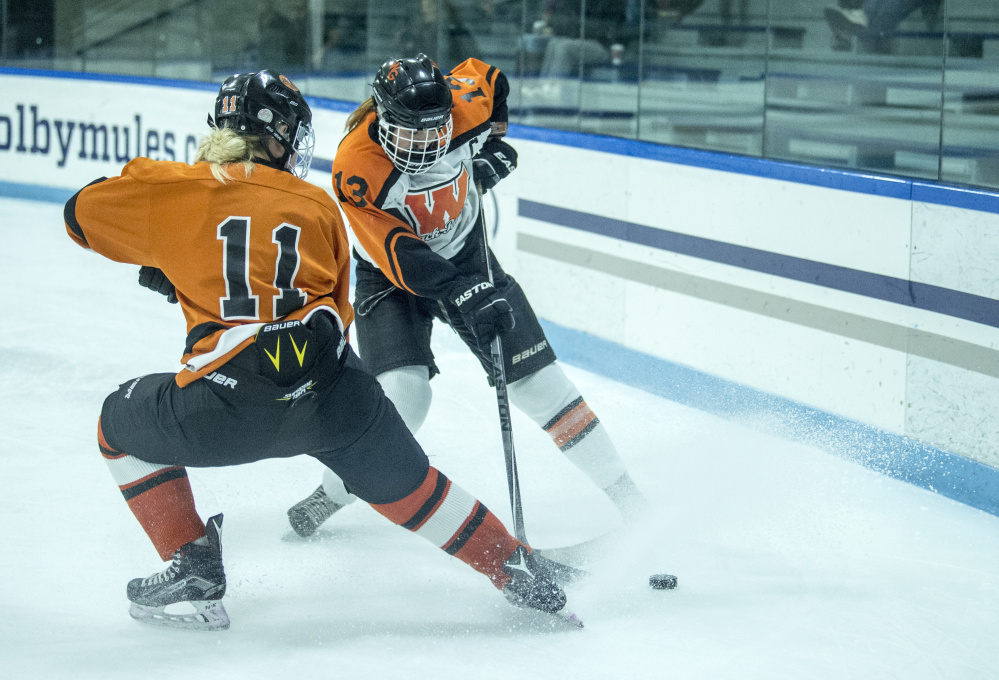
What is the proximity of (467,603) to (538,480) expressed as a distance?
2.49ft

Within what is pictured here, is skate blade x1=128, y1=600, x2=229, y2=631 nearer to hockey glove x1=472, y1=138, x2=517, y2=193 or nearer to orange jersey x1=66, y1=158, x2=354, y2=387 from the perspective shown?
orange jersey x1=66, y1=158, x2=354, y2=387

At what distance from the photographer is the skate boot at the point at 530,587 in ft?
6.05

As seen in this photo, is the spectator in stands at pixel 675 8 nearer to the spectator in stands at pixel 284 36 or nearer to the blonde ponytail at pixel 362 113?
the blonde ponytail at pixel 362 113

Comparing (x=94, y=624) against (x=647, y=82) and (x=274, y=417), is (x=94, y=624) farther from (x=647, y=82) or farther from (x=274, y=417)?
(x=647, y=82)

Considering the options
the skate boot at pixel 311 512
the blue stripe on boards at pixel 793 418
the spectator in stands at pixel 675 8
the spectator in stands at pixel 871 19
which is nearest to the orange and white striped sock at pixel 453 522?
the skate boot at pixel 311 512

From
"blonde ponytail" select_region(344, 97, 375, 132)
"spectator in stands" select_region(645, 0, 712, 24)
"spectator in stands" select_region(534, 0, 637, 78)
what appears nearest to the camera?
Answer: "blonde ponytail" select_region(344, 97, 375, 132)

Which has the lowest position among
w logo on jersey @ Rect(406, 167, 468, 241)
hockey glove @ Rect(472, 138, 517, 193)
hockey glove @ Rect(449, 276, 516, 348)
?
hockey glove @ Rect(449, 276, 516, 348)

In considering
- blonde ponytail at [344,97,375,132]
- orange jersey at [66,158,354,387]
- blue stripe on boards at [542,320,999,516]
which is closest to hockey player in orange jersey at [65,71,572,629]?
orange jersey at [66,158,354,387]

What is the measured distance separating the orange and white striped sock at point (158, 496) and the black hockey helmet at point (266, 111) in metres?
0.56

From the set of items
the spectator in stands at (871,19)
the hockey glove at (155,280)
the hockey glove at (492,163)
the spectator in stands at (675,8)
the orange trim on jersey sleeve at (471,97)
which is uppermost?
the spectator in stands at (675,8)

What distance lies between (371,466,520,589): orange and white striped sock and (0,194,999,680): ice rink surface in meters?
0.16

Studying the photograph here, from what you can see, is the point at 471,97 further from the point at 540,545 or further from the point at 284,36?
the point at 284,36

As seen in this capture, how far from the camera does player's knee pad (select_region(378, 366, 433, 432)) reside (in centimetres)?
227

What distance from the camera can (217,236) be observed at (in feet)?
5.28
